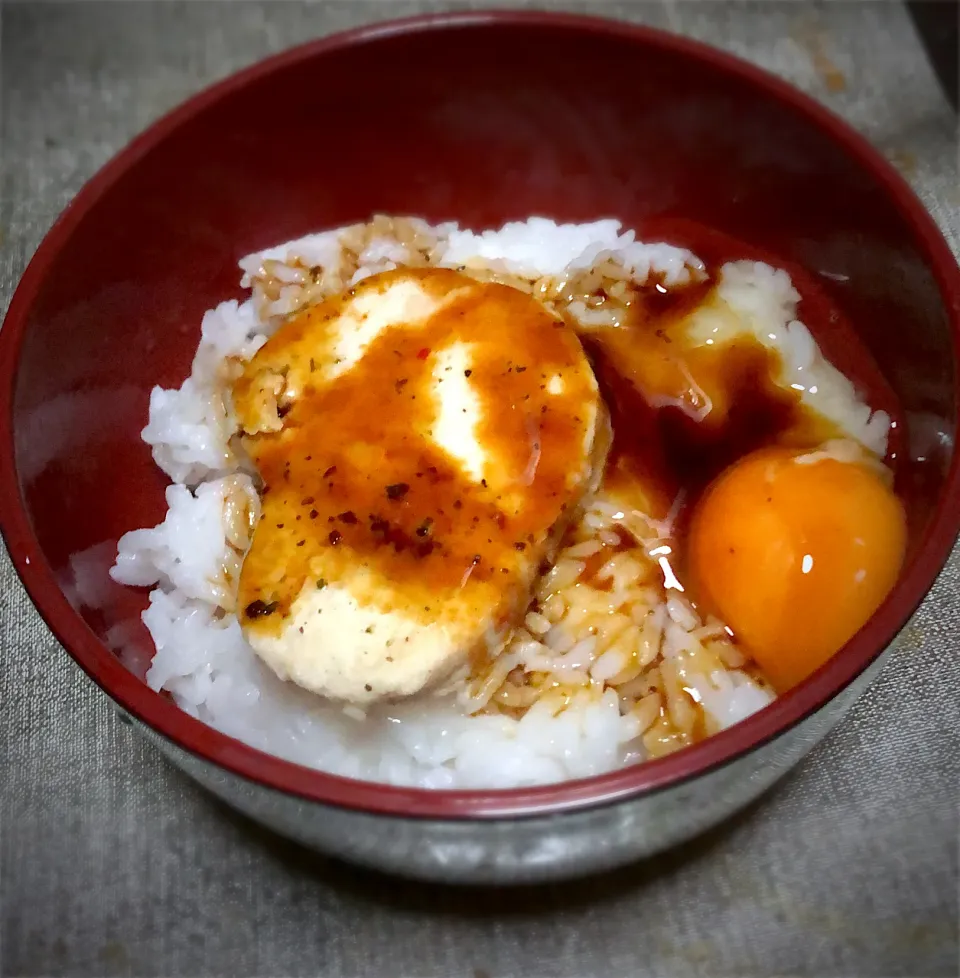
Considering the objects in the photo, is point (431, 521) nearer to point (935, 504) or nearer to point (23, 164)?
point (935, 504)

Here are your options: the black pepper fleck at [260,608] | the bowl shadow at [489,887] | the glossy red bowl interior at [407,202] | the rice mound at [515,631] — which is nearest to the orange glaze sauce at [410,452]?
the black pepper fleck at [260,608]

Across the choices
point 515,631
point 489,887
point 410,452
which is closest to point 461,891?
point 489,887

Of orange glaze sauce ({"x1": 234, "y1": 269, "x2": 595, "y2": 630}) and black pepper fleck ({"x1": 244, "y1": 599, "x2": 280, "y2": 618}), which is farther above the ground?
orange glaze sauce ({"x1": 234, "y1": 269, "x2": 595, "y2": 630})

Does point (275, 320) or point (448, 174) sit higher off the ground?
point (448, 174)

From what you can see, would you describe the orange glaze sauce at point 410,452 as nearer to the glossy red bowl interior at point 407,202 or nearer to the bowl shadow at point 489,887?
the glossy red bowl interior at point 407,202

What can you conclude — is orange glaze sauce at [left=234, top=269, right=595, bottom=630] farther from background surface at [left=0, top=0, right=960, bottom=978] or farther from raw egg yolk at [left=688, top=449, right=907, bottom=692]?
background surface at [left=0, top=0, right=960, bottom=978]

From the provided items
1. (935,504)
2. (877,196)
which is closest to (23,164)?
(877,196)

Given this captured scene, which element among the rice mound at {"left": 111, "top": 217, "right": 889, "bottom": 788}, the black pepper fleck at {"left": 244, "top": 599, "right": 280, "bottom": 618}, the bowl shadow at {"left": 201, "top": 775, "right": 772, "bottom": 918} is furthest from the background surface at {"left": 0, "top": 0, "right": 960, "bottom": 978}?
the black pepper fleck at {"left": 244, "top": 599, "right": 280, "bottom": 618}
